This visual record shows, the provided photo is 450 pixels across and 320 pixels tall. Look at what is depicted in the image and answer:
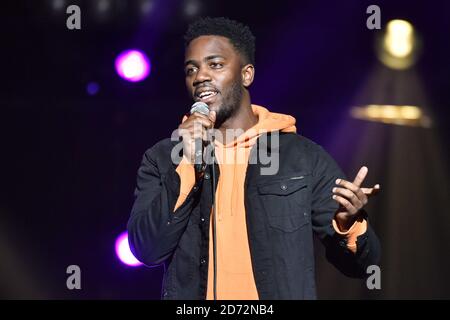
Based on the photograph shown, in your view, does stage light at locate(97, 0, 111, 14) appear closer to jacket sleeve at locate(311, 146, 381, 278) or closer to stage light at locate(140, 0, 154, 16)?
stage light at locate(140, 0, 154, 16)

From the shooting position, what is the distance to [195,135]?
7.30ft

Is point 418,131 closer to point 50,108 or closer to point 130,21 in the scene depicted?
point 130,21

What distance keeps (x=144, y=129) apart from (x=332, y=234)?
2603 millimetres

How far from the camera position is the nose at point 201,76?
2645mm

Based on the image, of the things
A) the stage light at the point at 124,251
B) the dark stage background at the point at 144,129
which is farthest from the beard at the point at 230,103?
the stage light at the point at 124,251

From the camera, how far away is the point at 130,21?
4.43m

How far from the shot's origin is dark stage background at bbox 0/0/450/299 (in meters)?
4.51

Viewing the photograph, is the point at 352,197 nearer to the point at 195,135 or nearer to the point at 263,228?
the point at 263,228

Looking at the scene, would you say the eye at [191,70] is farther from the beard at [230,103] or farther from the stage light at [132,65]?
the stage light at [132,65]

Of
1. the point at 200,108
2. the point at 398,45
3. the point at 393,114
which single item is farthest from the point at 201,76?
the point at 393,114

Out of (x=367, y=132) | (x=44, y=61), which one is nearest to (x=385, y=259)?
(x=367, y=132)

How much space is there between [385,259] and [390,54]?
53.8 inches

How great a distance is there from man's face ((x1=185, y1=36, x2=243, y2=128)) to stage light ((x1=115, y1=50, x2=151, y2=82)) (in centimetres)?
184

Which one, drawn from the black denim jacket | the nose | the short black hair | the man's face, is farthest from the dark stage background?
the black denim jacket
